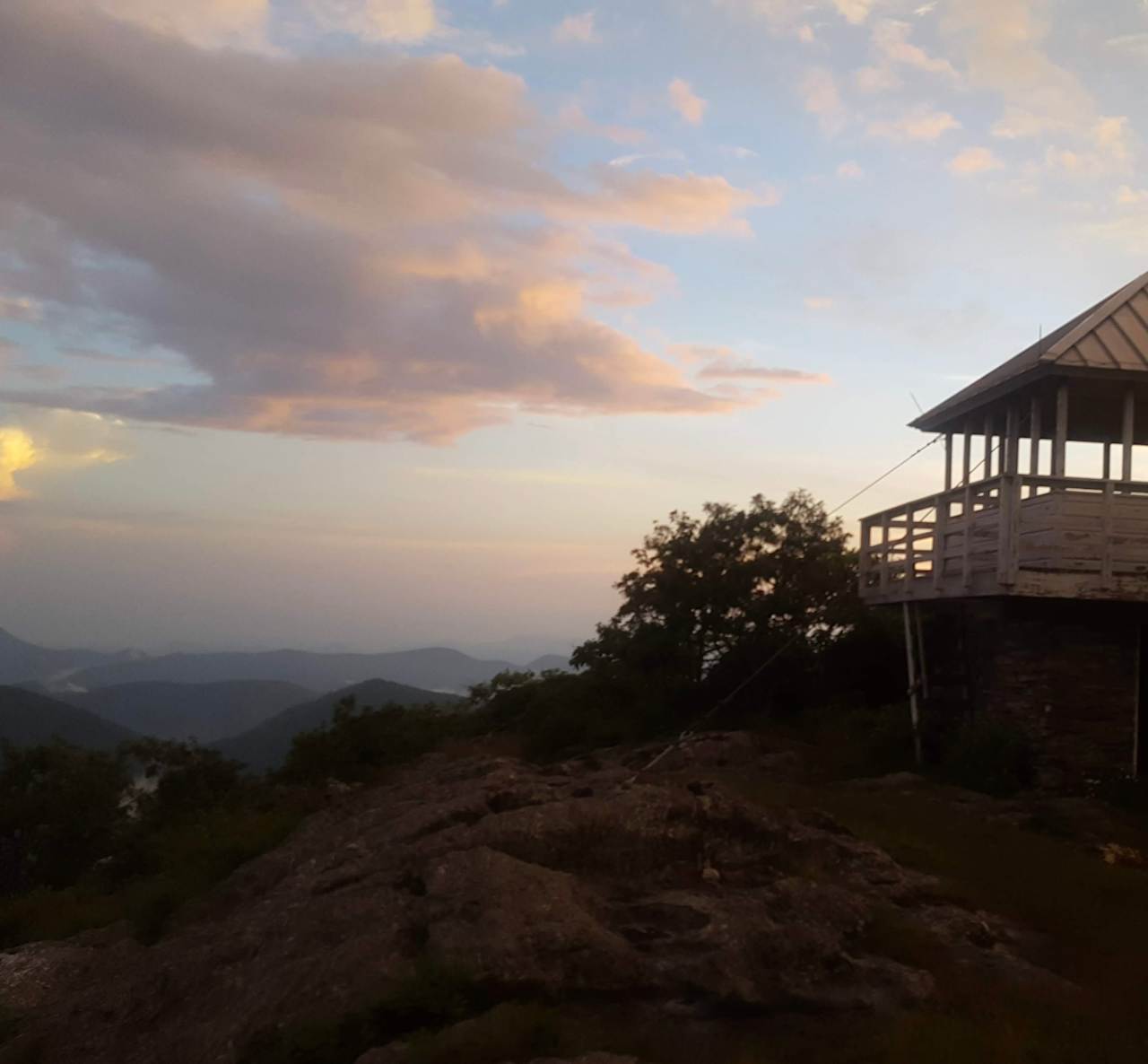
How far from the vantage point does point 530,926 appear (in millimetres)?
7785

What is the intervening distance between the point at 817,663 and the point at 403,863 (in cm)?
1486

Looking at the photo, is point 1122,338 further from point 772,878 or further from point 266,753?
point 266,753

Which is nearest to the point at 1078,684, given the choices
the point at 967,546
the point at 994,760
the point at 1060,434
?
the point at 994,760

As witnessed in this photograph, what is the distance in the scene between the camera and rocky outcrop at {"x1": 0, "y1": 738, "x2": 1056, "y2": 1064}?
7.43 meters

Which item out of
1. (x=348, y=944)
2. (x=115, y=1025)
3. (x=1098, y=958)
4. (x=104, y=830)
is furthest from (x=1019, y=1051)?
(x=104, y=830)

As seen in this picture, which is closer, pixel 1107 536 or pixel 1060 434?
pixel 1107 536

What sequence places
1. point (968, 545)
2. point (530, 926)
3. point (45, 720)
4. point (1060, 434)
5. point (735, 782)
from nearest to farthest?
point (530, 926) < point (735, 782) < point (1060, 434) < point (968, 545) < point (45, 720)

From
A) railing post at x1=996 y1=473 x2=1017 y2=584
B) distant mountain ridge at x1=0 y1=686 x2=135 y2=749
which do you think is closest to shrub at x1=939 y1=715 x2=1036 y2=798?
railing post at x1=996 y1=473 x2=1017 y2=584

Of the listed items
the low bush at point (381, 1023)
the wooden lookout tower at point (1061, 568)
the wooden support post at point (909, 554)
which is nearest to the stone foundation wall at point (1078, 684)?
the wooden lookout tower at point (1061, 568)

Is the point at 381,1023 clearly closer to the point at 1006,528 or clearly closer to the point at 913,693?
the point at 1006,528

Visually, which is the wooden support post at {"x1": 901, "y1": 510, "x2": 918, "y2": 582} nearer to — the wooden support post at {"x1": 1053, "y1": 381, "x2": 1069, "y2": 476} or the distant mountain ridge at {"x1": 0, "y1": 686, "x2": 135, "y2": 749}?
the wooden support post at {"x1": 1053, "y1": 381, "x2": 1069, "y2": 476}

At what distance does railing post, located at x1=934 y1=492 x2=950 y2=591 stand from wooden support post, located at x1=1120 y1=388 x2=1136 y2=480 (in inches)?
103

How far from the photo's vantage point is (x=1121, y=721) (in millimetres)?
14742

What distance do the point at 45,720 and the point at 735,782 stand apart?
411 ft
